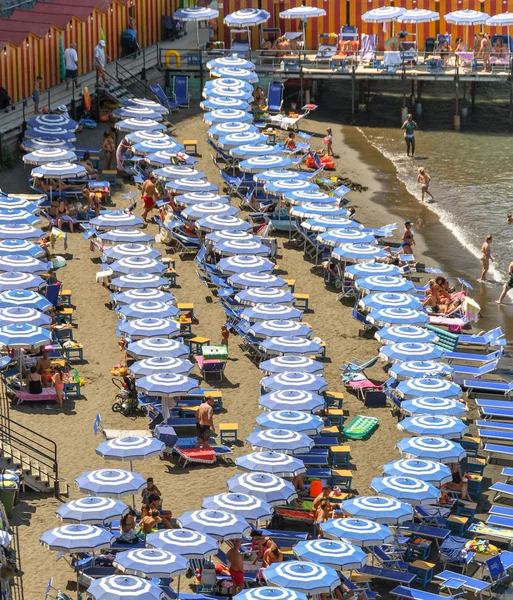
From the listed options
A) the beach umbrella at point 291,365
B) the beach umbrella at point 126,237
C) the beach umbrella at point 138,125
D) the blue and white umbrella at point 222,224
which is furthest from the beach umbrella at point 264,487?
the beach umbrella at point 138,125

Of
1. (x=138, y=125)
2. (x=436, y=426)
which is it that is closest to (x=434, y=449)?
(x=436, y=426)

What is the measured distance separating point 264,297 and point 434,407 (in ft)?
21.4

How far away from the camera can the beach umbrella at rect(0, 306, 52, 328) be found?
36.8 metres

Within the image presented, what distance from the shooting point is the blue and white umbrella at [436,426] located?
3338 centimetres

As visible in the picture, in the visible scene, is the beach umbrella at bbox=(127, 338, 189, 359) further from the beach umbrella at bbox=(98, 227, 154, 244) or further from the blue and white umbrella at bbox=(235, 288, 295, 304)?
the beach umbrella at bbox=(98, 227, 154, 244)

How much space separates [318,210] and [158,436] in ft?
44.6

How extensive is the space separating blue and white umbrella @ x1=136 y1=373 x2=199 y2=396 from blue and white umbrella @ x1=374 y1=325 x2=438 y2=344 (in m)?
5.06

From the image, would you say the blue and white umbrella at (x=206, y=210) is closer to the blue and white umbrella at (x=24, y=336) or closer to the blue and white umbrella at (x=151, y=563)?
the blue and white umbrella at (x=24, y=336)

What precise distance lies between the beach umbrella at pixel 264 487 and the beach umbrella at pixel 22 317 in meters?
7.74

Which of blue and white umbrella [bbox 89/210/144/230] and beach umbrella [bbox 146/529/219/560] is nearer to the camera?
beach umbrella [bbox 146/529/219/560]

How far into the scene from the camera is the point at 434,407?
34.5 m

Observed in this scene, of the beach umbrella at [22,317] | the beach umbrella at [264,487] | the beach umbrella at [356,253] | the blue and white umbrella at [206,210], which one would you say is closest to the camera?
the beach umbrella at [264,487]

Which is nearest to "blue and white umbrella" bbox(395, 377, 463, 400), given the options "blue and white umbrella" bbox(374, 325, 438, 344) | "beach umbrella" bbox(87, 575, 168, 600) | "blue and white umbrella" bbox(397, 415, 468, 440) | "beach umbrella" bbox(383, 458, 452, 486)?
"blue and white umbrella" bbox(397, 415, 468, 440)

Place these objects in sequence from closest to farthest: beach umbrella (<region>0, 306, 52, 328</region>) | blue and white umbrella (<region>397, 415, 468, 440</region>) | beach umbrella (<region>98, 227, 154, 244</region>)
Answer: blue and white umbrella (<region>397, 415, 468, 440</region>), beach umbrella (<region>0, 306, 52, 328</region>), beach umbrella (<region>98, 227, 154, 244</region>)
